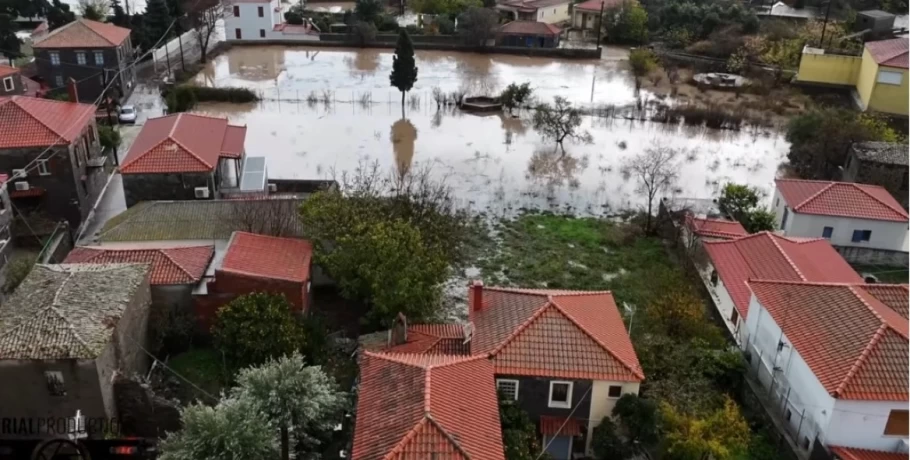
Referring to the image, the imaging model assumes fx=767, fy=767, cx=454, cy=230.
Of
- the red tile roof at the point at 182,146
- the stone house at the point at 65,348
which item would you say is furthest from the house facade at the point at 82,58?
the stone house at the point at 65,348

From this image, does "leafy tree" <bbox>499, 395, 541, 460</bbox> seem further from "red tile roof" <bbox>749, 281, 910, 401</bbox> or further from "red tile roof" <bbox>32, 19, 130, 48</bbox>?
"red tile roof" <bbox>32, 19, 130, 48</bbox>

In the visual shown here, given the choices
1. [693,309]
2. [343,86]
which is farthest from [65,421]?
[343,86]

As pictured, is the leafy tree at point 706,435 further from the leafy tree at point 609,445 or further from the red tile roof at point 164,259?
the red tile roof at point 164,259

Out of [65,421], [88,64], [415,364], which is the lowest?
[65,421]

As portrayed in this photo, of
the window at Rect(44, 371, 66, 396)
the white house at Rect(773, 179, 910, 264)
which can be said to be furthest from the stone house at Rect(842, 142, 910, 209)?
the window at Rect(44, 371, 66, 396)

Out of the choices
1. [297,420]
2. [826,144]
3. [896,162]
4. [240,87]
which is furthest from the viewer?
[240,87]

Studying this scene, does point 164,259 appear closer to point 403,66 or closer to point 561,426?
point 561,426

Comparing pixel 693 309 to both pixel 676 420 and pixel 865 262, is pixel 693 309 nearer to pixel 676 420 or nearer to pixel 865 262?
pixel 676 420
